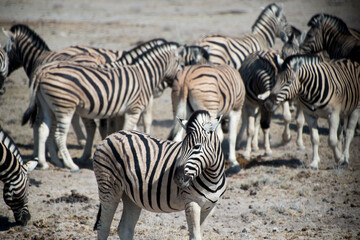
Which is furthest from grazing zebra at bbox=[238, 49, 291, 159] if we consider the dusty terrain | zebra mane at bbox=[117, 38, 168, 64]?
zebra mane at bbox=[117, 38, 168, 64]

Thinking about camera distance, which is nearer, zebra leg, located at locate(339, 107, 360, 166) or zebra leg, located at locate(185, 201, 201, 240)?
zebra leg, located at locate(185, 201, 201, 240)

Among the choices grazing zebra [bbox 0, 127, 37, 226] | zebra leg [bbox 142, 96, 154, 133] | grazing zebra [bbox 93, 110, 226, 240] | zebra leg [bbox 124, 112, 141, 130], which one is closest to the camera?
grazing zebra [bbox 93, 110, 226, 240]

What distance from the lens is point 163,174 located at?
4852 millimetres

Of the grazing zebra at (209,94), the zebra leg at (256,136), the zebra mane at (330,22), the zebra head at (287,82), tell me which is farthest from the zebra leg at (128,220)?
the zebra mane at (330,22)

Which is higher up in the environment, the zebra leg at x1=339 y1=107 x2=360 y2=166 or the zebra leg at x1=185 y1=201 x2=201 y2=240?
the zebra leg at x1=339 y1=107 x2=360 y2=166

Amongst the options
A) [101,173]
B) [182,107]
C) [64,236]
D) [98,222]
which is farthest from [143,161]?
[182,107]

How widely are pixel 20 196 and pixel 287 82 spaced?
4.76 meters

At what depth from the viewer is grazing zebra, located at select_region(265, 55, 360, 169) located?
8148 mm

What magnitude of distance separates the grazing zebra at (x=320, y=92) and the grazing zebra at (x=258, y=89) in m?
0.81

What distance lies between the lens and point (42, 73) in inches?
327

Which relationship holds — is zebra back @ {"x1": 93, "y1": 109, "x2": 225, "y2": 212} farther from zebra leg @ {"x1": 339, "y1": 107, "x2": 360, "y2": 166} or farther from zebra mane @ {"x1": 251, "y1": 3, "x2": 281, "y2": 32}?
zebra mane @ {"x1": 251, "y1": 3, "x2": 281, "y2": 32}

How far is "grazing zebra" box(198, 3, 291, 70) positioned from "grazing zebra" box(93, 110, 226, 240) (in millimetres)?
6021

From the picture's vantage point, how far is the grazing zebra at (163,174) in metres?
4.44

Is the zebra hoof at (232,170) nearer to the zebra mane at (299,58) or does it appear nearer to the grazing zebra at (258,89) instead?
the grazing zebra at (258,89)
